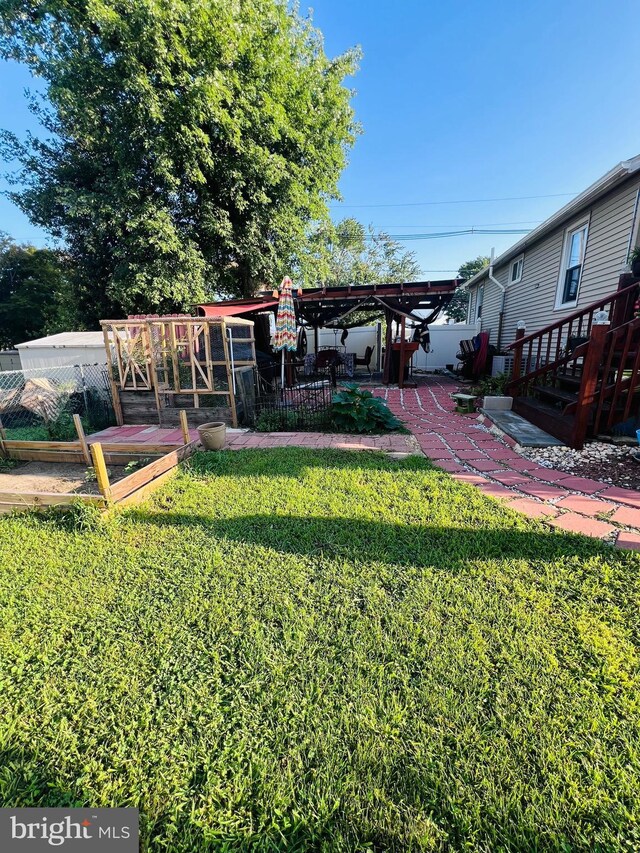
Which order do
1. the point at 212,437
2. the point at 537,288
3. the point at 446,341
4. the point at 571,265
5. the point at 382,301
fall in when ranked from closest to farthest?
the point at 212,437 → the point at 571,265 → the point at 537,288 → the point at 382,301 → the point at 446,341

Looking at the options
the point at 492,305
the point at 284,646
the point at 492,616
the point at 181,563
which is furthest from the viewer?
the point at 492,305

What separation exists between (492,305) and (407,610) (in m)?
13.7

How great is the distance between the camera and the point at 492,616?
2031 millimetres

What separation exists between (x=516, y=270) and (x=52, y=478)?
504 inches

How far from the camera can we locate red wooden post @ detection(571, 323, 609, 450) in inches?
163

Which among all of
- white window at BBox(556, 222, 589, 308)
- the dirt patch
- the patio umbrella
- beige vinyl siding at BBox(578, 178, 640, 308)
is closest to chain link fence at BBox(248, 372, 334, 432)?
the patio umbrella

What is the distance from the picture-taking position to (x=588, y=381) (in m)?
4.24

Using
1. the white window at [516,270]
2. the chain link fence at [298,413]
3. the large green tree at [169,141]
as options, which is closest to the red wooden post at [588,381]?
the chain link fence at [298,413]

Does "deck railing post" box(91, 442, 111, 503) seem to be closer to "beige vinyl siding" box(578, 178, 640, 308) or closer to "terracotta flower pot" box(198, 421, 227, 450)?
"terracotta flower pot" box(198, 421, 227, 450)

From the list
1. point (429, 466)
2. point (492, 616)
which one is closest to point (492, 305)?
point (429, 466)

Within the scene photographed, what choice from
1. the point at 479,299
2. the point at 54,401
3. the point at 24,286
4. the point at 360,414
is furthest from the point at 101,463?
the point at 24,286

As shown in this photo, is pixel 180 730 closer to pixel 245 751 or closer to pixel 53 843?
pixel 245 751

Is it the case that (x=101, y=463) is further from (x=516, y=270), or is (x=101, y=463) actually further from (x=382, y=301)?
(x=516, y=270)

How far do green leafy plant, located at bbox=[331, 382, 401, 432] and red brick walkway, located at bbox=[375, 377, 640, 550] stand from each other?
528 millimetres
